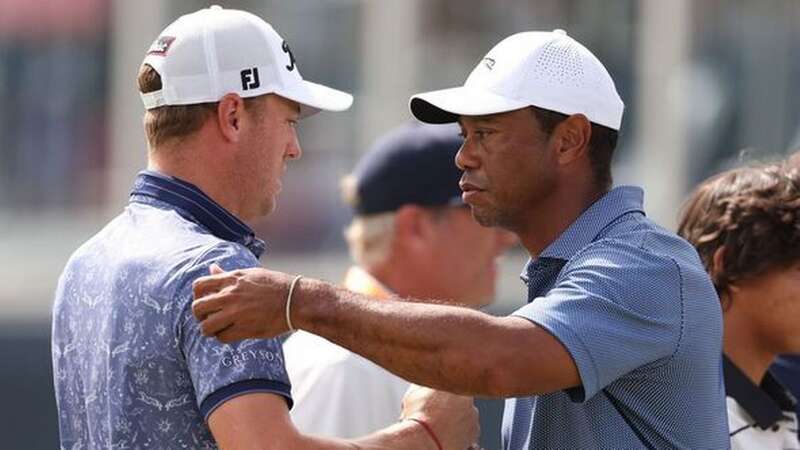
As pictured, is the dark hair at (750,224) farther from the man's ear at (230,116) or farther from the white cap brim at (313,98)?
the man's ear at (230,116)

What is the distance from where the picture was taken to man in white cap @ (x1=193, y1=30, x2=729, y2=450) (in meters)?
2.98

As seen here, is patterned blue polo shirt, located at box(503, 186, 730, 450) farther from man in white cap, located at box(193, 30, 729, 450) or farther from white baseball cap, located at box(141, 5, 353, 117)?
white baseball cap, located at box(141, 5, 353, 117)

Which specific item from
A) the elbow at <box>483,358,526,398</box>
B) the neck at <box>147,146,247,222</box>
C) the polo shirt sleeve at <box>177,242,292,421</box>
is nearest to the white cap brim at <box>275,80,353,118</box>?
the neck at <box>147,146,247,222</box>

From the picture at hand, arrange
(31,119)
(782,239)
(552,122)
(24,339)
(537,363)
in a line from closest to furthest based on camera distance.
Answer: (537,363)
(552,122)
(782,239)
(24,339)
(31,119)

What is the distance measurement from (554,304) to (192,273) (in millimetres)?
631

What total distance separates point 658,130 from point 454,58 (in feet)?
3.97

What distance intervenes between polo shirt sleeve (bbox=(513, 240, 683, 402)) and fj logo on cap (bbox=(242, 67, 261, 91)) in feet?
2.36

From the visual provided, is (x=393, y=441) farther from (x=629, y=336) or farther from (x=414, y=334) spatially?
(x=629, y=336)

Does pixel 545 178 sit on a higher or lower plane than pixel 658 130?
higher

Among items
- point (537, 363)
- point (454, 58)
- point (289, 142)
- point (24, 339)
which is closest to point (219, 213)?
point (289, 142)

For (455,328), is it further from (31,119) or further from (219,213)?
(31,119)

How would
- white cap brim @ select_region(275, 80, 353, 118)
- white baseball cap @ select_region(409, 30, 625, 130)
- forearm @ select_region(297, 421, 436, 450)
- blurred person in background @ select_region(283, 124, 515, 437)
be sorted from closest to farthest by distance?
forearm @ select_region(297, 421, 436, 450), white baseball cap @ select_region(409, 30, 625, 130), white cap brim @ select_region(275, 80, 353, 118), blurred person in background @ select_region(283, 124, 515, 437)

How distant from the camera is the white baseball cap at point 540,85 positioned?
330cm

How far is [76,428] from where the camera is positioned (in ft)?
11.1
